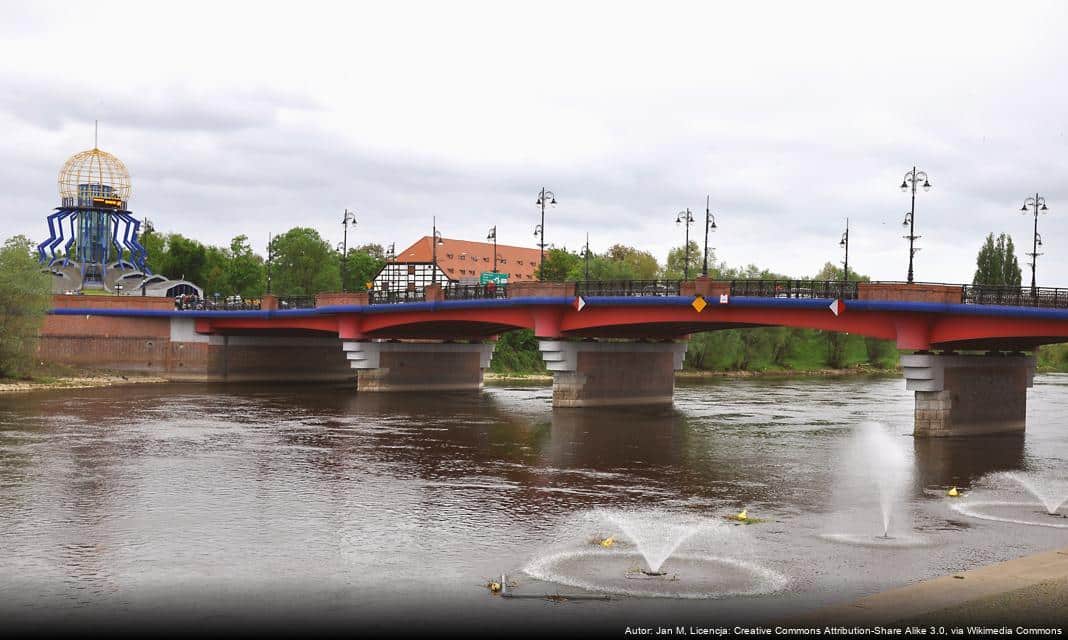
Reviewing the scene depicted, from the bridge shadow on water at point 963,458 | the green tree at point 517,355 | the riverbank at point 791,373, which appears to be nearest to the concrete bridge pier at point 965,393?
the bridge shadow on water at point 963,458

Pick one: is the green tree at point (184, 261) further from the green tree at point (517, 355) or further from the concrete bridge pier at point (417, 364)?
the concrete bridge pier at point (417, 364)

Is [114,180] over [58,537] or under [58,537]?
over

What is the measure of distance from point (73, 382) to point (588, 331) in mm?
38004

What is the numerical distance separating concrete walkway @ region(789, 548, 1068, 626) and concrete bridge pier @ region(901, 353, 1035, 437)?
28628 millimetres

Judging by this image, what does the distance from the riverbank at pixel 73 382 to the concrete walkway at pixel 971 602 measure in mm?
63855

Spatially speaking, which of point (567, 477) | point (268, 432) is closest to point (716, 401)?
point (268, 432)

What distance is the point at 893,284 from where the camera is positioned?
49.7 m

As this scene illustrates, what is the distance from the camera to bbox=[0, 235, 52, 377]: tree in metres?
71.6

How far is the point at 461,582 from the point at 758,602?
555cm

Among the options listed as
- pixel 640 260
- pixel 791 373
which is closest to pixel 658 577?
pixel 791 373

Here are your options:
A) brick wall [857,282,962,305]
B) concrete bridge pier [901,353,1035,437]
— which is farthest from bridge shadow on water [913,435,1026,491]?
brick wall [857,282,962,305]

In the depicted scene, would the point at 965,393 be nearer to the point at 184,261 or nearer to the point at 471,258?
the point at 184,261

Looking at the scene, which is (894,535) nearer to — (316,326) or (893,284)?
(893,284)

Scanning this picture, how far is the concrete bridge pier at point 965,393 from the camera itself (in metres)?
49.1
